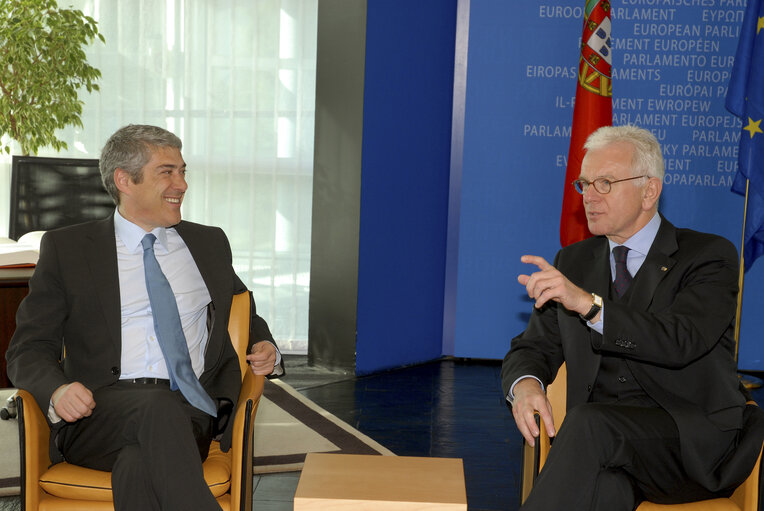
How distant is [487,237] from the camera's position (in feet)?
18.4

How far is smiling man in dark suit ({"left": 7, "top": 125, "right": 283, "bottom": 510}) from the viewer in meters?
2.17

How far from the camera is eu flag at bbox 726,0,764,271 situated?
473 cm

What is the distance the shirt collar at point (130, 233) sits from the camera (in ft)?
8.43

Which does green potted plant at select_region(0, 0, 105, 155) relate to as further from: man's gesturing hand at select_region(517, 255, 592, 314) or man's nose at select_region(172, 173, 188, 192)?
man's gesturing hand at select_region(517, 255, 592, 314)

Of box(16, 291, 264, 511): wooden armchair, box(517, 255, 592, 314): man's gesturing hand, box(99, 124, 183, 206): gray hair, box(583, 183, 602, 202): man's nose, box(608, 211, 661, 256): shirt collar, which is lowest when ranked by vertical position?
box(16, 291, 264, 511): wooden armchair

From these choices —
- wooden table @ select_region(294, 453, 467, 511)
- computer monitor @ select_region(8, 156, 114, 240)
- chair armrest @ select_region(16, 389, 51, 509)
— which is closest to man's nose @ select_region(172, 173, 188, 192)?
chair armrest @ select_region(16, 389, 51, 509)

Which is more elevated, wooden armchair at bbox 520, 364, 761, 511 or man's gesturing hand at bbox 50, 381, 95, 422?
man's gesturing hand at bbox 50, 381, 95, 422

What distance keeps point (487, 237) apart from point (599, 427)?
139 inches

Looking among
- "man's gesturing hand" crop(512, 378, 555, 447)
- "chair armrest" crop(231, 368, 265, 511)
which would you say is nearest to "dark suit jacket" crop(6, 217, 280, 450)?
"chair armrest" crop(231, 368, 265, 511)

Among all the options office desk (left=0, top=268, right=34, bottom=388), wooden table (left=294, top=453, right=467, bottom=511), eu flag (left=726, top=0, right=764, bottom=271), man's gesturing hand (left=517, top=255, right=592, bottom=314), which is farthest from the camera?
eu flag (left=726, top=0, right=764, bottom=271)

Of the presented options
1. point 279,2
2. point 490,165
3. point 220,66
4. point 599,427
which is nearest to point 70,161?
point 220,66

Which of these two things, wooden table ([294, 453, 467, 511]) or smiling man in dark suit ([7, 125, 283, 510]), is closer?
wooden table ([294, 453, 467, 511])

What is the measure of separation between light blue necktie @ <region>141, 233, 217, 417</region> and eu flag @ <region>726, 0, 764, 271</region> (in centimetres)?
352

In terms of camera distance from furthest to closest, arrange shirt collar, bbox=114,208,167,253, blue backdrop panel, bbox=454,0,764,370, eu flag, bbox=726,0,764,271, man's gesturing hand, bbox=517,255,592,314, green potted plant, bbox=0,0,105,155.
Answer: green potted plant, bbox=0,0,105,155 → blue backdrop panel, bbox=454,0,764,370 → eu flag, bbox=726,0,764,271 → shirt collar, bbox=114,208,167,253 → man's gesturing hand, bbox=517,255,592,314
